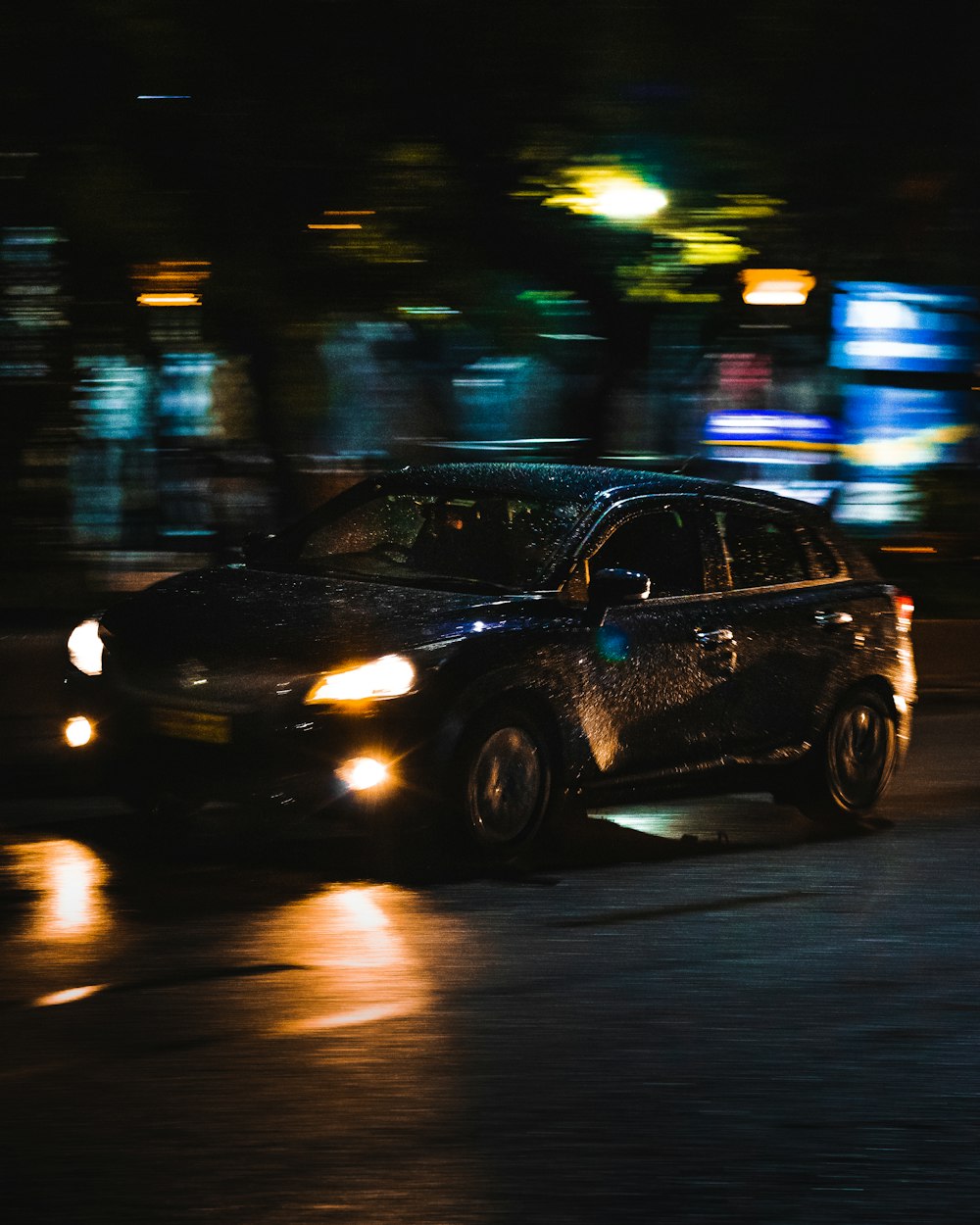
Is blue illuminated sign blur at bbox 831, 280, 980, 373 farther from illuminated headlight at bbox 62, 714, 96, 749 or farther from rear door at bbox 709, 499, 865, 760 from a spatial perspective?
illuminated headlight at bbox 62, 714, 96, 749

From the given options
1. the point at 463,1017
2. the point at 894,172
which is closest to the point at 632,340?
the point at 894,172

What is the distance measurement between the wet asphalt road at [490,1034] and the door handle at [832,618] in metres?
1.08

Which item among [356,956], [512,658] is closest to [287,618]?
[512,658]

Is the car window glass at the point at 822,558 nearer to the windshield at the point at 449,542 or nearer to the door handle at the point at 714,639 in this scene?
the door handle at the point at 714,639

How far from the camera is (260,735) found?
28.7ft

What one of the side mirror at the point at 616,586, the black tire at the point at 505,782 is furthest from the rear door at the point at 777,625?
the black tire at the point at 505,782

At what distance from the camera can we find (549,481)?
33.2ft

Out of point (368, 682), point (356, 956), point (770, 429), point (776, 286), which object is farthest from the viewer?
point (770, 429)

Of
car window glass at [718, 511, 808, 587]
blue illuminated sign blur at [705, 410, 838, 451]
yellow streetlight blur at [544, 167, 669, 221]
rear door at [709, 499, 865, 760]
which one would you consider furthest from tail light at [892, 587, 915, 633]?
blue illuminated sign blur at [705, 410, 838, 451]

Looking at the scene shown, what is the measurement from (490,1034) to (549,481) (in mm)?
3850

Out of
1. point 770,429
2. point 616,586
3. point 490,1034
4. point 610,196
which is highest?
point 610,196

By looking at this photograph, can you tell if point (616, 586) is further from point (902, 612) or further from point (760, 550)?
point (902, 612)

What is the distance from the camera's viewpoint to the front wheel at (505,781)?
9.02m

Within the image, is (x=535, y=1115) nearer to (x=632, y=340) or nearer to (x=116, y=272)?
(x=116, y=272)
